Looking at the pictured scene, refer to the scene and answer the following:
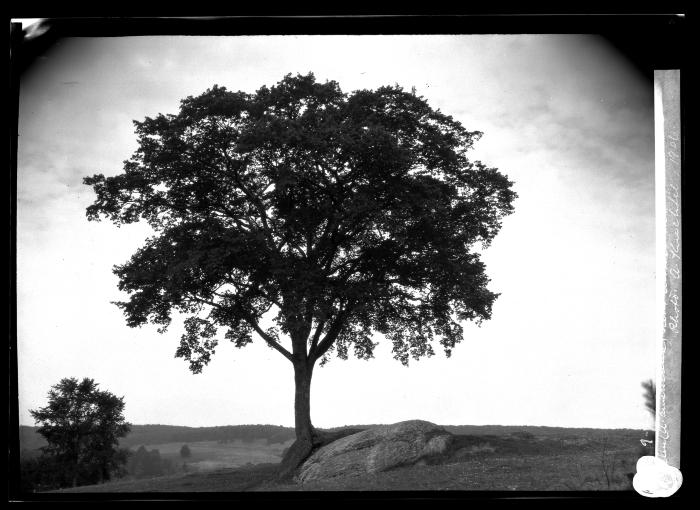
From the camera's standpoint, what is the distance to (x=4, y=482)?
405 inches

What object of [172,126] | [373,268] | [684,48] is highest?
[172,126]

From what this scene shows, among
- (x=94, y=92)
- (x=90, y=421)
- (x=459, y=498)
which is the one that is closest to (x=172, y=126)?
(x=94, y=92)

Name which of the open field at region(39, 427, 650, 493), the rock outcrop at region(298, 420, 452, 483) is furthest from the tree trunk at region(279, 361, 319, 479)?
the open field at region(39, 427, 650, 493)

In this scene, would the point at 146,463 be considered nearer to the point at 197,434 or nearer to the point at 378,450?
the point at 197,434

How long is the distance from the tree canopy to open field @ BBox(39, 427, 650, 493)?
285 cm

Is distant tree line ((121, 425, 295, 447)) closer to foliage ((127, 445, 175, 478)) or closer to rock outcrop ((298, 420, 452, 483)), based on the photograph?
foliage ((127, 445, 175, 478))

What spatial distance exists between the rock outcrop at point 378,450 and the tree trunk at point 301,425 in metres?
0.28

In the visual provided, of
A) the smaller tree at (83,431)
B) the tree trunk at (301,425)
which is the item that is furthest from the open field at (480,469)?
the smaller tree at (83,431)

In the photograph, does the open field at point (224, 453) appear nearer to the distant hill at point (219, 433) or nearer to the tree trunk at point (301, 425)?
the distant hill at point (219, 433)

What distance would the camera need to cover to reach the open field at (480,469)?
48.0ft

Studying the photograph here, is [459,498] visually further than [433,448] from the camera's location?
No

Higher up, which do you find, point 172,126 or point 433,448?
point 172,126
